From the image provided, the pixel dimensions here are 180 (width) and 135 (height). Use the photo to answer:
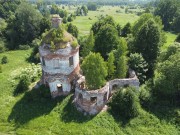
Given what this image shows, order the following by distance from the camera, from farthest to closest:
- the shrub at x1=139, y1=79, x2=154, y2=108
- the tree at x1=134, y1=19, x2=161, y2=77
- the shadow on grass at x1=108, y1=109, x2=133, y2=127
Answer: the tree at x1=134, y1=19, x2=161, y2=77 → the shrub at x1=139, y1=79, x2=154, y2=108 → the shadow on grass at x1=108, y1=109, x2=133, y2=127

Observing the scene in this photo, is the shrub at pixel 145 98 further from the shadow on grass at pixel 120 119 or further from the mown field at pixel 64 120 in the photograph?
the shadow on grass at pixel 120 119

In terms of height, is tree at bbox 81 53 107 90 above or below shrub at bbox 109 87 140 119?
above

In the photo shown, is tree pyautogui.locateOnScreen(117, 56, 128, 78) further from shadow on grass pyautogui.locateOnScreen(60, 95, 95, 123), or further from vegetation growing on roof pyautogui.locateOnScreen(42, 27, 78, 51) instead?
shadow on grass pyautogui.locateOnScreen(60, 95, 95, 123)

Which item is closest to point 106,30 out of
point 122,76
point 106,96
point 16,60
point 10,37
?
point 122,76

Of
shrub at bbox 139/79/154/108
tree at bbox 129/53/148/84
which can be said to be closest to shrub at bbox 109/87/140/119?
shrub at bbox 139/79/154/108

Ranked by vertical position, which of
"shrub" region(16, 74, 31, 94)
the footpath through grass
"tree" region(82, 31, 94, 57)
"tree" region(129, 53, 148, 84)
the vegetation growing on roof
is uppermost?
the vegetation growing on roof

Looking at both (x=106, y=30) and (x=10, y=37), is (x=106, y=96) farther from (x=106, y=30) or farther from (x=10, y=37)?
(x=10, y=37)

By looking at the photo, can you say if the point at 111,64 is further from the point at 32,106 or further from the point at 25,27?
the point at 25,27

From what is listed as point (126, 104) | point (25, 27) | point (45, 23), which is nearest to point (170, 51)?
point (126, 104)
